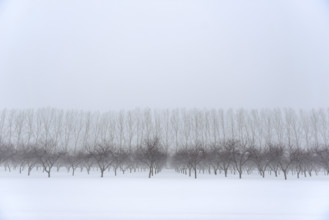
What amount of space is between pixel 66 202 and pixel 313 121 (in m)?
50.9

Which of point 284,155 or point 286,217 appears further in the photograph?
point 284,155

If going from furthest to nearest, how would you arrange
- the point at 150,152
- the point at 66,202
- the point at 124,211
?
the point at 150,152 → the point at 66,202 → the point at 124,211

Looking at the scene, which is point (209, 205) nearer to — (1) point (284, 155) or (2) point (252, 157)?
(2) point (252, 157)

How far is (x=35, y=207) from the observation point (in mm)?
8570

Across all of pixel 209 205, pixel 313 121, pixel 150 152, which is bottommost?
pixel 209 205

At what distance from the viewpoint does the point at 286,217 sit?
7.68m

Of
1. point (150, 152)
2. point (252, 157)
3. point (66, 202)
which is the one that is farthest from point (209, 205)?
point (252, 157)

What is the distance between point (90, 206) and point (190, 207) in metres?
4.19

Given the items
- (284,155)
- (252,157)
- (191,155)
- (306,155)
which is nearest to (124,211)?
(191,155)

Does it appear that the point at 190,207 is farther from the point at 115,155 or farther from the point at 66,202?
the point at 115,155

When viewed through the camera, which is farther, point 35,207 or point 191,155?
point 191,155

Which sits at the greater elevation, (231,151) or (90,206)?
(231,151)

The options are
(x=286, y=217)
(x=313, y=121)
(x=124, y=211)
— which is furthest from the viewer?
(x=313, y=121)

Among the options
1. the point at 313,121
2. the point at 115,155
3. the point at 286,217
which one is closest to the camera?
the point at 286,217
